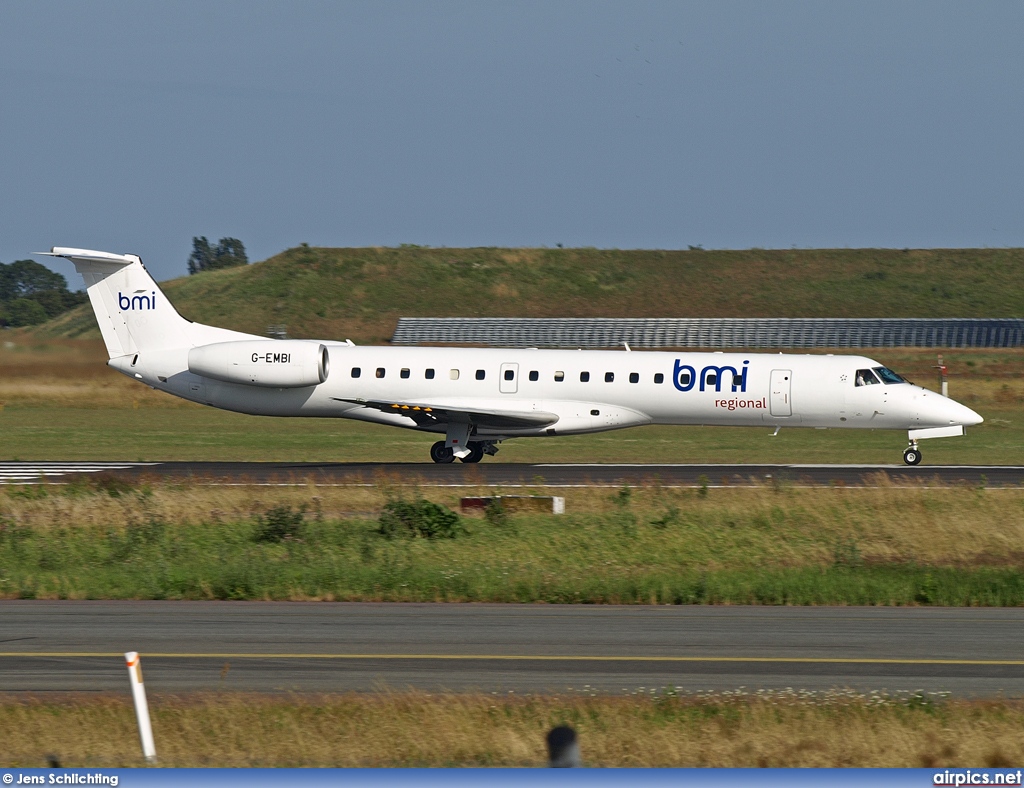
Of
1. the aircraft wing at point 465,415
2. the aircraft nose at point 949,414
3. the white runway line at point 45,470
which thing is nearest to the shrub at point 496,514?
the aircraft wing at point 465,415

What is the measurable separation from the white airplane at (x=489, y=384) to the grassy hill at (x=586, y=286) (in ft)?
205

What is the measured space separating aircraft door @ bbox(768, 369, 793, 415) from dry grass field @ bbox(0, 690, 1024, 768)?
2124cm

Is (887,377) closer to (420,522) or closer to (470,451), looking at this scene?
(470,451)

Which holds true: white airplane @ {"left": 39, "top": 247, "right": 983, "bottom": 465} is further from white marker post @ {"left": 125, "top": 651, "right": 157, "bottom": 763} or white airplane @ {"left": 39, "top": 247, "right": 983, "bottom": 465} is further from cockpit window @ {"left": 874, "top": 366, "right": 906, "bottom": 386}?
white marker post @ {"left": 125, "top": 651, "right": 157, "bottom": 763}

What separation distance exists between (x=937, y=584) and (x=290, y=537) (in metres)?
9.66

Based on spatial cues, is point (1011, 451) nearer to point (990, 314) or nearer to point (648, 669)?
point (648, 669)

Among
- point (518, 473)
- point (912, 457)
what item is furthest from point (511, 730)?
point (912, 457)

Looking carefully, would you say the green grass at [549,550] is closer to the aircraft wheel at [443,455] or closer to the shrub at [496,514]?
the shrub at [496,514]

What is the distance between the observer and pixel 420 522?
66.3 ft

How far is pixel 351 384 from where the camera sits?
33.0 m

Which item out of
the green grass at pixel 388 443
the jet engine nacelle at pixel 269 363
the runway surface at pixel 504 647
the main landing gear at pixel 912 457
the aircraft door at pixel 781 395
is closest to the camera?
the runway surface at pixel 504 647

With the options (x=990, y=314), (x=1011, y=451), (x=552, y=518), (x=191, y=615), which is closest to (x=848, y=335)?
(x=990, y=314)

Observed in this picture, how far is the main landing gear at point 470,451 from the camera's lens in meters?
33.1

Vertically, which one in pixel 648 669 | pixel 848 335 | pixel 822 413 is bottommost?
pixel 648 669
